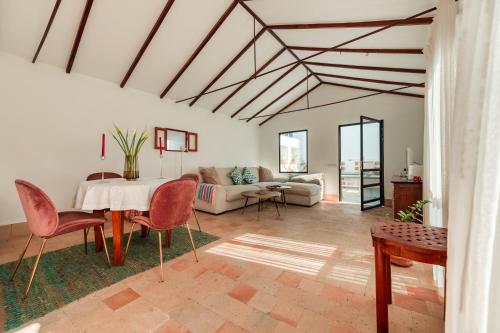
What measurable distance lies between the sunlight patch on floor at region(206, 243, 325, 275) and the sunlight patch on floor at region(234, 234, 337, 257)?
0.18m

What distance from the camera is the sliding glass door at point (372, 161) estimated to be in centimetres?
492

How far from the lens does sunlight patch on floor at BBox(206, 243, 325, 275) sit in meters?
2.17

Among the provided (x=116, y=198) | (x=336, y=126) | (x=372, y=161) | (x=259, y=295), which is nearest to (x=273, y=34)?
(x=336, y=126)

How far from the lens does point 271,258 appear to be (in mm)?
2377

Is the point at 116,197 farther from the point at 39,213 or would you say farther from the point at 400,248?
the point at 400,248

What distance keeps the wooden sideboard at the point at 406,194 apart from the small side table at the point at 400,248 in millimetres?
2473

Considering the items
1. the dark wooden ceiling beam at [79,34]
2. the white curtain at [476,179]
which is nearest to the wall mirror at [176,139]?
the dark wooden ceiling beam at [79,34]

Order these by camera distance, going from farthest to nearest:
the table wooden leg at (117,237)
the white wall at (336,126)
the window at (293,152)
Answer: the window at (293,152), the white wall at (336,126), the table wooden leg at (117,237)

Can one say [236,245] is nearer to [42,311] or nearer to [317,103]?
[42,311]

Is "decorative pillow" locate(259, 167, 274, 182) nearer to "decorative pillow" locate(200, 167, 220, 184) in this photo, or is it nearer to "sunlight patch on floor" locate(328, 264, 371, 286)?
"decorative pillow" locate(200, 167, 220, 184)

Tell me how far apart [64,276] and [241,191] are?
3252 millimetres

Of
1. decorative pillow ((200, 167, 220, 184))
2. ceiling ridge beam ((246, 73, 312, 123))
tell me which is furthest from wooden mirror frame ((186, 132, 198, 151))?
ceiling ridge beam ((246, 73, 312, 123))

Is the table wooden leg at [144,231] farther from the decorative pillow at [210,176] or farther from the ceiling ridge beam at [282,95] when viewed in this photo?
the ceiling ridge beam at [282,95]

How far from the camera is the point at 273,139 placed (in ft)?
24.5
